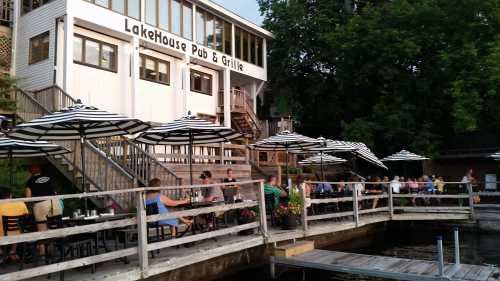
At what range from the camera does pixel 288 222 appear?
11672mm

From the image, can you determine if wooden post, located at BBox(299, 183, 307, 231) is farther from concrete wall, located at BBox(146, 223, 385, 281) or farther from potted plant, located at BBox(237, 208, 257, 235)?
potted plant, located at BBox(237, 208, 257, 235)

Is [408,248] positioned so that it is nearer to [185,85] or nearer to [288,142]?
[288,142]

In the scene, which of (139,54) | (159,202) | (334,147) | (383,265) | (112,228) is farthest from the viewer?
(139,54)

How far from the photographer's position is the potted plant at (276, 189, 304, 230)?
1167 cm

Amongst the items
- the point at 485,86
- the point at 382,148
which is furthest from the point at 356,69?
the point at 485,86

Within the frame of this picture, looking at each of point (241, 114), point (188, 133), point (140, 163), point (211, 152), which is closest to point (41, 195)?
point (188, 133)

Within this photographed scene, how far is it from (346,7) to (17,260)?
95.5 feet

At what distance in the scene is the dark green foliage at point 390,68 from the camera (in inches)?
953

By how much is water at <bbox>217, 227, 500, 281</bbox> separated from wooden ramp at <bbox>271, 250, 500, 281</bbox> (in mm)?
683

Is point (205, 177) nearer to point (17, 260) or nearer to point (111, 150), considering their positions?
point (111, 150)

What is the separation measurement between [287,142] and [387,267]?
5479mm

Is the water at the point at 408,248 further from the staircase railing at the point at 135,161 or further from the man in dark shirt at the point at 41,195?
the man in dark shirt at the point at 41,195

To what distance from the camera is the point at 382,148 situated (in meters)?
27.9

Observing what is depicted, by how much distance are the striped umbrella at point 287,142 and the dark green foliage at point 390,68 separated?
36.4 feet
